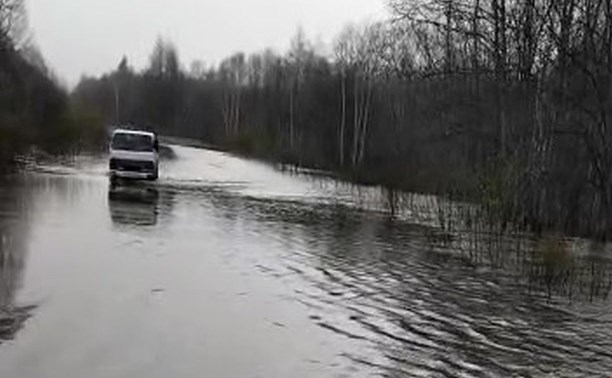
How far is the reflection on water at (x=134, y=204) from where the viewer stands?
24.0m

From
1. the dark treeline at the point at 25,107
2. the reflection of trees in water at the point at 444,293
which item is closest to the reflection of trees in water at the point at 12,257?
the reflection of trees in water at the point at 444,293

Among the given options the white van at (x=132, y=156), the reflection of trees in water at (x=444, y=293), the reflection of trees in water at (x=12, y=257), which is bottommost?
the reflection of trees in water at (x=444, y=293)

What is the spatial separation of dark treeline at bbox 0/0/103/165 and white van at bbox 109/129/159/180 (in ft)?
33.2

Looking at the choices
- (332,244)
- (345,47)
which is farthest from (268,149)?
(332,244)

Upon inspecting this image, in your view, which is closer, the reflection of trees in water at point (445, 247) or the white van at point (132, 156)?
the reflection of trees in water at point (445, 247)

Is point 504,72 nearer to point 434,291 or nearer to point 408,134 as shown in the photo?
point 434,291

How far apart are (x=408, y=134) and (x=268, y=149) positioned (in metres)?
24.1

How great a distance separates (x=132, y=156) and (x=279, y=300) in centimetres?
2770

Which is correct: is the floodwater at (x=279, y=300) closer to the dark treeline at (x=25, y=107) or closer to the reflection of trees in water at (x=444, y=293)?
the reflection of trees in water at (x=444, y=293)

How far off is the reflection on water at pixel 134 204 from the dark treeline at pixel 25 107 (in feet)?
46.8

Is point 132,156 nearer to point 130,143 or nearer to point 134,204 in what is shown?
point 130,143

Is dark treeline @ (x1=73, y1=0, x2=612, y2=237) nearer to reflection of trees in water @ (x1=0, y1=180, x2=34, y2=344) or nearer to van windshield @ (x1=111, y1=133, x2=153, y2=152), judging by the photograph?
van windshield @ (x1=111, y1=133, x2=153, y2=152)

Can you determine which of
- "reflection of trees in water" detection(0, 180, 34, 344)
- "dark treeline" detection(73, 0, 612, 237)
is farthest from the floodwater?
"dark treeline" detection(73, 0, 612, 237)

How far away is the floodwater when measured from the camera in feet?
32.0
